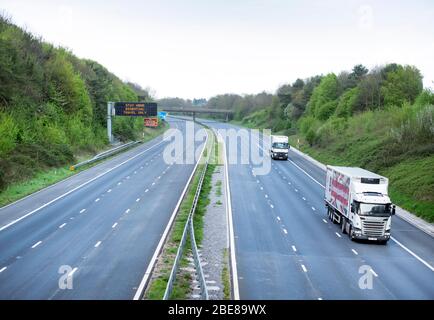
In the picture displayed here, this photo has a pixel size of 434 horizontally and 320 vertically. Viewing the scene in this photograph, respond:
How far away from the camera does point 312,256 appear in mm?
27312

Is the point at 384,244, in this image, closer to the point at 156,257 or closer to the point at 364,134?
the point at 156,257

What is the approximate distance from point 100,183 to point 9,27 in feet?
137

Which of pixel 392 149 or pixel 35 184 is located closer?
pixel 35 184

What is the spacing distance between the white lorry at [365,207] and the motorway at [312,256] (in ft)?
2.51

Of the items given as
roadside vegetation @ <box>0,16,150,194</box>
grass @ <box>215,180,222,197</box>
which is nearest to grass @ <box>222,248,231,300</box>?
grass @ <box>215,180,222,197</box>

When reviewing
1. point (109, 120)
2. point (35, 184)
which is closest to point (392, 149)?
point (35, 184)

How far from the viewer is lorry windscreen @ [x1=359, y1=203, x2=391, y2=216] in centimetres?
3025

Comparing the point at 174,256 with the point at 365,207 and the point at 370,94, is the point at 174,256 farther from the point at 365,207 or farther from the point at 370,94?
the point at 370,94

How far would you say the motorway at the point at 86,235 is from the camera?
2167 cm

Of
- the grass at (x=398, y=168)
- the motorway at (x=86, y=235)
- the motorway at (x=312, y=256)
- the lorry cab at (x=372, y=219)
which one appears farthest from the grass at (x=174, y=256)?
the grass at (x=398, y=168)

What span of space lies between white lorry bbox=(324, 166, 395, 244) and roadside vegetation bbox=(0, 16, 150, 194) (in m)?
27.6

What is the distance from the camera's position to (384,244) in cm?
3081

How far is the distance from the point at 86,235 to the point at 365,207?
52.0ft
